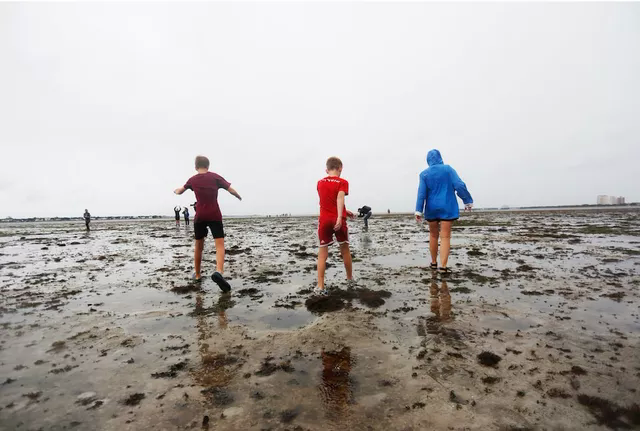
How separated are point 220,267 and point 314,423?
4.17 metres

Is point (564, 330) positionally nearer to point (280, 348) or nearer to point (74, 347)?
point (280, 348)

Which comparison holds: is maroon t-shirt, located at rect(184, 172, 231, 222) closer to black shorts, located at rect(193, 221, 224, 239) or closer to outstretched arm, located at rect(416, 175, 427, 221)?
black shorts, located at rect(193, 221, 224, 239)

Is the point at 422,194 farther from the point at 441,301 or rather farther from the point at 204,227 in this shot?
the point at 204,227

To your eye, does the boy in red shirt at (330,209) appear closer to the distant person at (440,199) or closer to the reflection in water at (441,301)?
the reflection in water at (441,301)

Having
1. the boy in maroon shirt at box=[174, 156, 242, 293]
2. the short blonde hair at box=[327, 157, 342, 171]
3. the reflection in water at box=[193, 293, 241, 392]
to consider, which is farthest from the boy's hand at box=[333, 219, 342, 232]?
→ the boy in maroon shirt at box=[174, 156, 242, 293]

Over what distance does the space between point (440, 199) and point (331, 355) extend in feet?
15.3

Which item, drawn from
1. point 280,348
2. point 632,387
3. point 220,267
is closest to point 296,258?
point 220,267

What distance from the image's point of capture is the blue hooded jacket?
21.0 feet

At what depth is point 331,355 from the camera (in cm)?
291

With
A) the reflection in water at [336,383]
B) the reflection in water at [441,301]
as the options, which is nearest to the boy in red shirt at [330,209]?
the reflection in water at [441,301]

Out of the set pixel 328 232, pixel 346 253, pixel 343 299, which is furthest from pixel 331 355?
pixel 346 253

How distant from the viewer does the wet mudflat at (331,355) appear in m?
2.05

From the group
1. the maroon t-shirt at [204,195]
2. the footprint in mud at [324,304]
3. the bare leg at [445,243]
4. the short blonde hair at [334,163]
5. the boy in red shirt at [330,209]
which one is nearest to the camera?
the footprint in mud at [324,304]

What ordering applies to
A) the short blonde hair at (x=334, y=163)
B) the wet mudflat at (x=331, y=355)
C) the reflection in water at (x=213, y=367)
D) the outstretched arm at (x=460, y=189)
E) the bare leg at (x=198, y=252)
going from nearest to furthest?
the wet mudflat at (x=331, y=355) → the reflection in water at (x=213, y=367) → the short blonde hair at (x=334, y=163) → the bare leg at (x=198, y=252) → the outstretched arm at (x=460, y=189)
